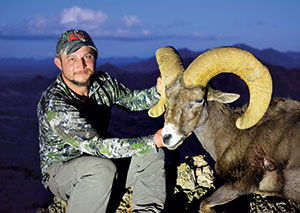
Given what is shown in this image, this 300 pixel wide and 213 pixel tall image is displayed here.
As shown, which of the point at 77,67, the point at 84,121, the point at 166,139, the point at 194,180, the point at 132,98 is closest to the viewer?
the point at 166,139

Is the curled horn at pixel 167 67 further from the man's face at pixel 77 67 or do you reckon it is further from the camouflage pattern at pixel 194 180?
the camouflage pattern at pixel 194 180

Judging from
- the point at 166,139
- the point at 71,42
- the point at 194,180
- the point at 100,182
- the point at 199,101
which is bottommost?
the point at 194,180

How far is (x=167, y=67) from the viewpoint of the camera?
4449 mm

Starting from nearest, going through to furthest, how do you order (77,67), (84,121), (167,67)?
1. (84,121)
2. (167,67)
3. (77,67)

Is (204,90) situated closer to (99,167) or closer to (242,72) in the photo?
(242,72)

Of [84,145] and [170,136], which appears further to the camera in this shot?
[84,145]

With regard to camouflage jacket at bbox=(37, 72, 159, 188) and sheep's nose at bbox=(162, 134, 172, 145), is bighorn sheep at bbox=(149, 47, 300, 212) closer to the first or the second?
sheep's nose at bbox=(162, 134, 172, 145)

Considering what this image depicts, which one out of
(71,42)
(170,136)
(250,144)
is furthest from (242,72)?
(71,42)

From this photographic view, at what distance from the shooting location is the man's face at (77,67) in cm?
476

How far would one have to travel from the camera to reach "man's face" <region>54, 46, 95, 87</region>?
476 centimetres

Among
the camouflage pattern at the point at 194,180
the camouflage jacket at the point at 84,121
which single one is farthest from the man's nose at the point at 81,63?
the camouflage pattern at the point at 194,180

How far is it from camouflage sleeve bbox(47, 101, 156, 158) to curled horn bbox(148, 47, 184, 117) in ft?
2.54

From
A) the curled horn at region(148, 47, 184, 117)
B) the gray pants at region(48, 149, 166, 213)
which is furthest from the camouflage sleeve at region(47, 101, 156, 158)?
the curled horn at region(148, 47, 184, 117)

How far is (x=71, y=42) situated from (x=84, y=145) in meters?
1.87
